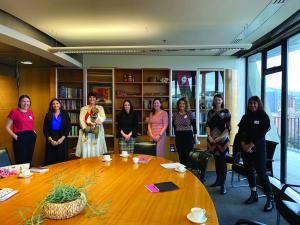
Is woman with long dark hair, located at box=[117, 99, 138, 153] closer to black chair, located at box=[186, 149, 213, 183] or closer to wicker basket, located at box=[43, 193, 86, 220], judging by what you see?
black chair, located at box=[186, 149, 213, 183]

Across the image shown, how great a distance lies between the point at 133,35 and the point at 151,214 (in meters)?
3.47

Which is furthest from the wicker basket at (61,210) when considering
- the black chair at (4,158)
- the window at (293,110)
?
the window at (293,110)

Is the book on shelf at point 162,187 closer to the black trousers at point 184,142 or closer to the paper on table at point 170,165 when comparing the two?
the paper on table at point 170,165

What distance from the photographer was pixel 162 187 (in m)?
2.15

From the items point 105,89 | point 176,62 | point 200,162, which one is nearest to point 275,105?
point 176,62

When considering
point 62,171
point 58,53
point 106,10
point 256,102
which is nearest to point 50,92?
point 58,53

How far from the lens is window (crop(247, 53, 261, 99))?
546cm

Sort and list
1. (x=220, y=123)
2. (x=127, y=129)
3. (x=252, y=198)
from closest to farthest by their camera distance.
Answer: (x=252, y=198) → (x=220, y=123) → (x=127, y=129)

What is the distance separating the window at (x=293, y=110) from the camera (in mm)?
4027

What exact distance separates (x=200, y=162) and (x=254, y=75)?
3703 mm

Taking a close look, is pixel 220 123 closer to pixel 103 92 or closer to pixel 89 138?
pixel 89 138

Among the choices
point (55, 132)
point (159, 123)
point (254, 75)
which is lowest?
point (55, 132)


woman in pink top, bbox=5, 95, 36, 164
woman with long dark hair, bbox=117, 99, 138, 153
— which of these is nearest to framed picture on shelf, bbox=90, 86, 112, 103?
woman with long dark hair, bbox=117, 99, 138, 153

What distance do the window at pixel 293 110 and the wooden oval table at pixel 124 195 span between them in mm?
2536
